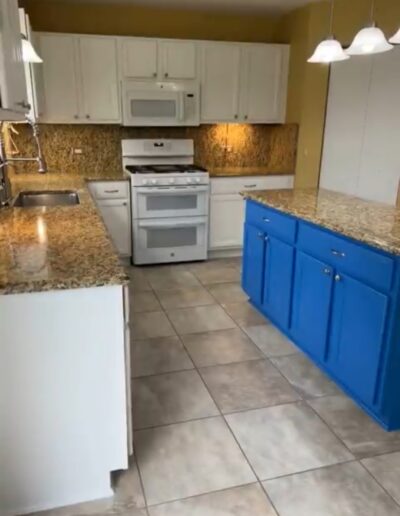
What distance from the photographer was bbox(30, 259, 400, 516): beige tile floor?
1760 millimetres

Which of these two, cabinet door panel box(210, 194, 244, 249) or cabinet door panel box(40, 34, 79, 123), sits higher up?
cabinet door panel box(40, 34, 79, 123)

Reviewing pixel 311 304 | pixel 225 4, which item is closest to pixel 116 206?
pixel 225 4

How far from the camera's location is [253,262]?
11.6 ft

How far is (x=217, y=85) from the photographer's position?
15.1ft

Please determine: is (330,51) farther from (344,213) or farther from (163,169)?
(163,169)

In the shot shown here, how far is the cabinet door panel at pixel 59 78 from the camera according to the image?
4.11 metres

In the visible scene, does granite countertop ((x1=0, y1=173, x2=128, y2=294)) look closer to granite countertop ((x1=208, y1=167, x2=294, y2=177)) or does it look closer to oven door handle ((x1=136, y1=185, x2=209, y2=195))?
oven door handle ((x1=136, y1=185, x2=209, y2=195))

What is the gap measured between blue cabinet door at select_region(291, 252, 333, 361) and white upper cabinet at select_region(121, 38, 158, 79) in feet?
8.74

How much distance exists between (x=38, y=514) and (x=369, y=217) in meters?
2.19

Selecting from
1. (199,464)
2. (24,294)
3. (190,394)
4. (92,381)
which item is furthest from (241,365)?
(24,294)

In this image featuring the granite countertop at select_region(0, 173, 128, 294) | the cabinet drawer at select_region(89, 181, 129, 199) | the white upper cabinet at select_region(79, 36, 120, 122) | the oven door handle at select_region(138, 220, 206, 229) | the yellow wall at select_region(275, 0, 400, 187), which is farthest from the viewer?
the oven door handle at select_region(138, 220, 206, 229)

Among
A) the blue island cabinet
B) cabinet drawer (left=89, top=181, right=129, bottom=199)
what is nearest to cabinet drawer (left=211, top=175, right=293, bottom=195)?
cabinet drawer (left=89, top=181, right=129, bottom=199)

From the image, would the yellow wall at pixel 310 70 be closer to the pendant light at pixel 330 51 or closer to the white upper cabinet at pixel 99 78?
the pendant light at pixel 330 51

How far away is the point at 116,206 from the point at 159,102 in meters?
1.13
